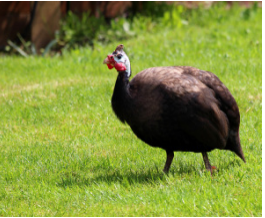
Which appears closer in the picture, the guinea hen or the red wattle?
the guinea hen

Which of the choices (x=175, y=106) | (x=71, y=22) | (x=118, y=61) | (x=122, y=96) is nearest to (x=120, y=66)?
(x=118, y=61)

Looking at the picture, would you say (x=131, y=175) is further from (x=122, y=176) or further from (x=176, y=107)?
(x=176, y=107)

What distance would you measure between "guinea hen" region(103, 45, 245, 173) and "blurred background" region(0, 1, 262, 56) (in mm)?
6178

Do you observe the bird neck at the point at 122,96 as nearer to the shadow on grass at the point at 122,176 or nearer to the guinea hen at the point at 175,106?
the guinea hen at the point at 175,106

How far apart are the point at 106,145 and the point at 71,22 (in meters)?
5.80

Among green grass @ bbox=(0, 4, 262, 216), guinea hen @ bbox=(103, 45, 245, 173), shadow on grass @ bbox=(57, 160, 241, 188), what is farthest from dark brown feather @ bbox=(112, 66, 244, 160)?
green grass @ bbox=(0, 4, 262, 216)

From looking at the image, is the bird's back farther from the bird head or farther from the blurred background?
the blurred background

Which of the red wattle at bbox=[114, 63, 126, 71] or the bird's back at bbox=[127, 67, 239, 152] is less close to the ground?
the red wattle at bbox=[114, 63, 126, 71]

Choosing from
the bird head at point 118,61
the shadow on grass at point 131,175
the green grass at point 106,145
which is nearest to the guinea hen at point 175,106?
the bird head at point 118,61

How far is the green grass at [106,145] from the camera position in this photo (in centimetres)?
483

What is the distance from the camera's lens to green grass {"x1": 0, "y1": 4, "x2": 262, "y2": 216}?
483 cm

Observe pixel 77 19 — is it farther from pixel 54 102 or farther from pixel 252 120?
pixel 252 120

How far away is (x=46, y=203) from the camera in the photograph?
5004 mm

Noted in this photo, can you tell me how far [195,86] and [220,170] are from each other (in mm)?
998
